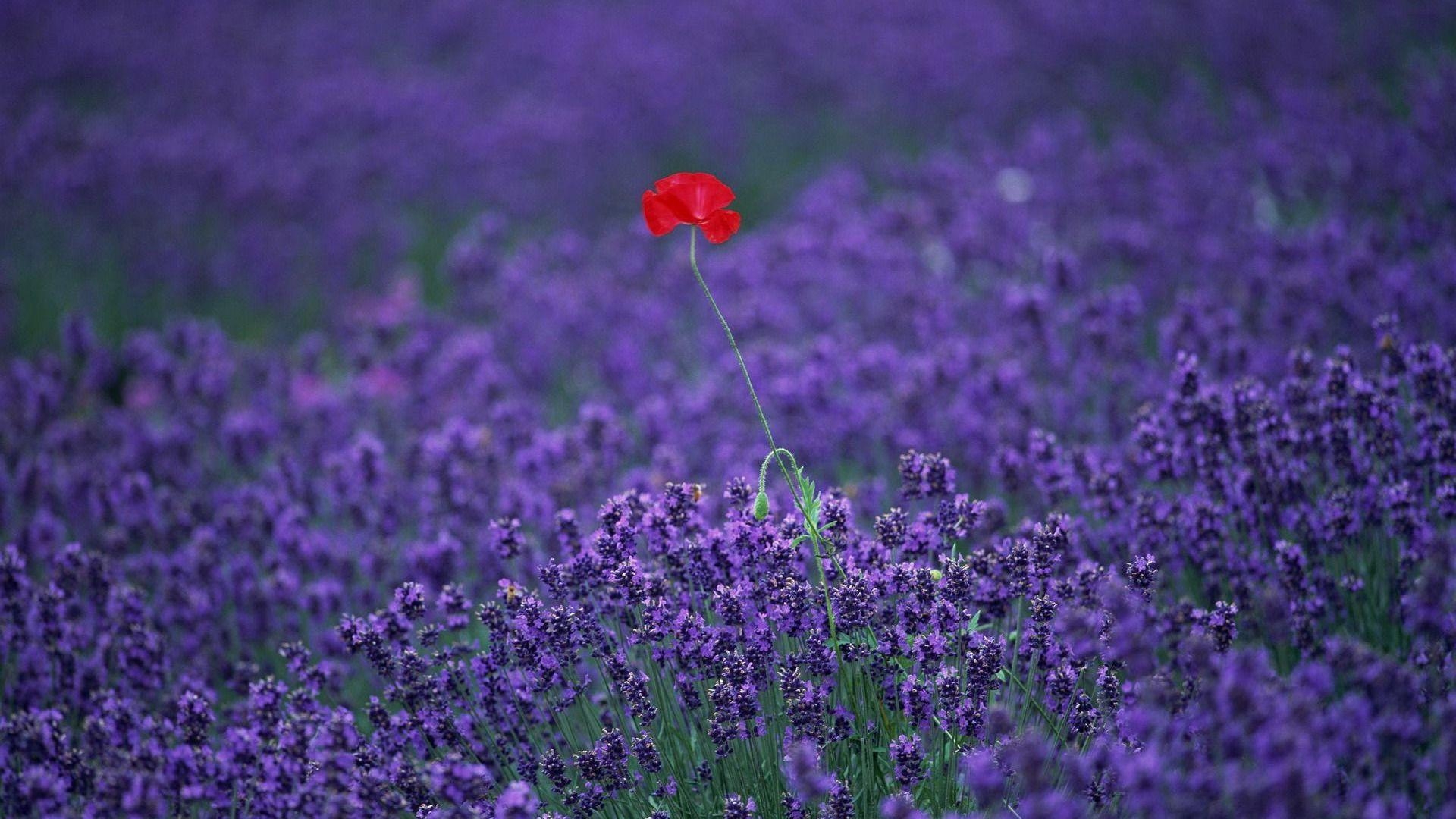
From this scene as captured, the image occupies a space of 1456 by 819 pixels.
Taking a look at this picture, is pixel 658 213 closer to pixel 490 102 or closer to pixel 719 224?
pixel 719 224

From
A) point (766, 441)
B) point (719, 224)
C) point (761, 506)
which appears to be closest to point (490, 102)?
point (766, 441)

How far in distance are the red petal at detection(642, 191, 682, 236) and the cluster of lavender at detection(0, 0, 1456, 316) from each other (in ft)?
20.7

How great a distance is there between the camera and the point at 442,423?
211 inches

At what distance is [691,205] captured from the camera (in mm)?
2484

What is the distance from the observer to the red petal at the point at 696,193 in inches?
95.8

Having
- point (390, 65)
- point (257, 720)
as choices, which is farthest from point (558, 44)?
point (257, 720)

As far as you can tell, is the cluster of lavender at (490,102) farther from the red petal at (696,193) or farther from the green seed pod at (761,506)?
the green seed pod at (761,506)

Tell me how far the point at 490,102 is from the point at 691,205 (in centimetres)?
919

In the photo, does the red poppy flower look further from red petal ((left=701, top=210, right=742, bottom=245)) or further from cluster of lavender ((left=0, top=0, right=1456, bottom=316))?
cluster of lavender ((left=0, top=0, right=1456, bottom=316))

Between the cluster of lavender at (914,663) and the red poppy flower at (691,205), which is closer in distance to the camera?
the cluster of lavender at (914,663)

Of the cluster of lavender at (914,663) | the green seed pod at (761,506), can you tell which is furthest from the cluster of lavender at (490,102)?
the green seed pod at (761,506)

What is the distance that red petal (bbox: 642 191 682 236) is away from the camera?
246cm

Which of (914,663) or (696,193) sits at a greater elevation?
(696,193)

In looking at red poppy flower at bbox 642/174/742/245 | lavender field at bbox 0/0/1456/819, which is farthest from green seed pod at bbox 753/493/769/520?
red poppy flower at bbox 642/174/742/245
